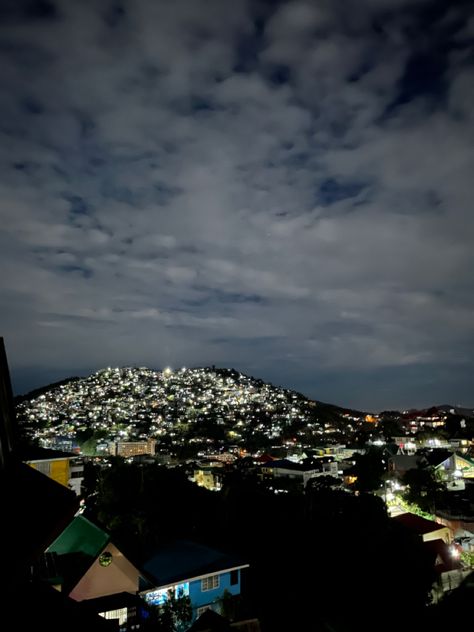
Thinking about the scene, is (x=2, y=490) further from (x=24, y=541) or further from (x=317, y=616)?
(x=317, y=616)

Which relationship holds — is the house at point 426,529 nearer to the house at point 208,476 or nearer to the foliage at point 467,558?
the foliage at point 467,558

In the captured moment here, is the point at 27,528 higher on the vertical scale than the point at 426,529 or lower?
higher

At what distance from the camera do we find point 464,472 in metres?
46.9

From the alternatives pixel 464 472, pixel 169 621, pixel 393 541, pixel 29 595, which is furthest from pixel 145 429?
pixel 29 595

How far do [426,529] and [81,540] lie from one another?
22.5 meters

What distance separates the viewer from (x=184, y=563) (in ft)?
61.2

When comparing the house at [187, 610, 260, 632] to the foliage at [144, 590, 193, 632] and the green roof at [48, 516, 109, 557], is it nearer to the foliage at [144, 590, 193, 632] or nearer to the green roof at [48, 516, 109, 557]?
the foliage at [144, 590, 193, 632]

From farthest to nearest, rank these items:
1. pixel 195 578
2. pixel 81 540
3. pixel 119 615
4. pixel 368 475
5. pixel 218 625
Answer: pixel 368 475, pixel 81 540, pixel 195 578, pixel 119 615, pixel 218 625

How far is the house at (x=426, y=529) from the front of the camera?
27797 mm

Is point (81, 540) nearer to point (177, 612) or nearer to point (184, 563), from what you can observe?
point (184, 563)

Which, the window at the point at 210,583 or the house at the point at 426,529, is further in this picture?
the house at the point at 426,529

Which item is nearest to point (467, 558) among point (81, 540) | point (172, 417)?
point (81, 540)

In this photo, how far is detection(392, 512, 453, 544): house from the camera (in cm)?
2780

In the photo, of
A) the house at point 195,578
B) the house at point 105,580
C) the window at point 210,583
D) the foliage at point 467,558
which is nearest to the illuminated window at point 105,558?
the house at point 105,580
